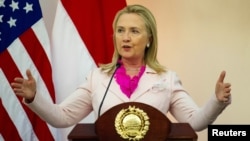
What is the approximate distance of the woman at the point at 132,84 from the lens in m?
1.22

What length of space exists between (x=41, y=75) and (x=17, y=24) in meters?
0.27

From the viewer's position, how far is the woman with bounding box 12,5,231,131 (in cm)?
122

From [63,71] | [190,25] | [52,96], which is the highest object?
[190,25]

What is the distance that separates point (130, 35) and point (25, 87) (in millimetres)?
401

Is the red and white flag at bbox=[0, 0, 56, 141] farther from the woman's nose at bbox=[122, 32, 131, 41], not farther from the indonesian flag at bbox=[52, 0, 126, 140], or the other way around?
the woman's nose at bbox=[122, 32, 131, 41]

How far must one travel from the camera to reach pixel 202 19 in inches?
89.8

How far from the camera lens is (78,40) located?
73.5 inches

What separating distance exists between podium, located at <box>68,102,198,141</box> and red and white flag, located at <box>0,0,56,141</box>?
1.06 metres

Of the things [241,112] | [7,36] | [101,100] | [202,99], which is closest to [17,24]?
[7,36]

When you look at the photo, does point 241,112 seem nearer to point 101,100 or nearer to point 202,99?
point 202,99

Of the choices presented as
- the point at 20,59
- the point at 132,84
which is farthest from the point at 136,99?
the point at 20,59

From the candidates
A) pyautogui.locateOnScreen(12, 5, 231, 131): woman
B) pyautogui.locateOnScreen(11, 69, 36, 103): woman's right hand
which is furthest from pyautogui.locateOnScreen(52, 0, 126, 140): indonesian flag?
pyautogui.locateOnScreen(11, 69, 36, 103): woman's right hand

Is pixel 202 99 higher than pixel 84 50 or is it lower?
lower

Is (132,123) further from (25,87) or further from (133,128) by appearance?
(25,87)
